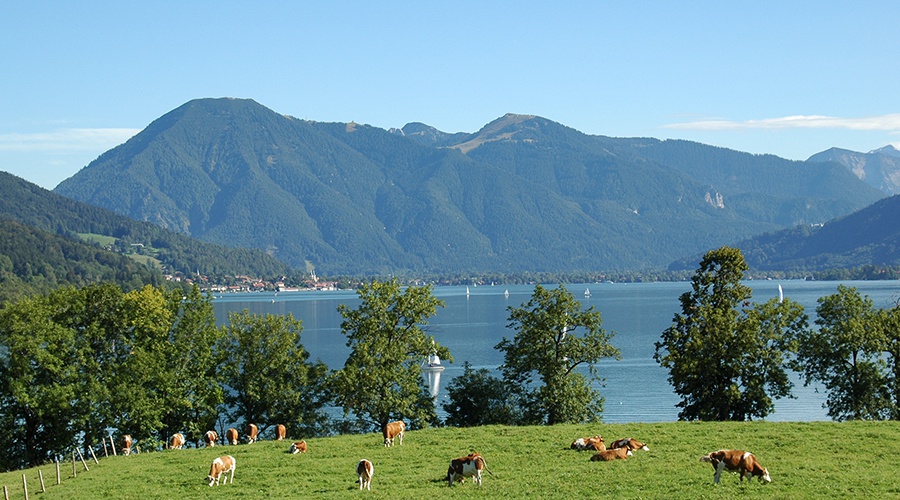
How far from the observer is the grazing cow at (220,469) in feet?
98.6

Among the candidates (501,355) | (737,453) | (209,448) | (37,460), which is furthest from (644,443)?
(501,355)

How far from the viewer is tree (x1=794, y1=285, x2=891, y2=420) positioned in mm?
46531

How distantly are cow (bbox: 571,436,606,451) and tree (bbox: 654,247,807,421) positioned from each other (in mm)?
13948

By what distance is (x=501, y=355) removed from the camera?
115 m

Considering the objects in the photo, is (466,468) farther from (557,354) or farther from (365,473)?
(557,354)

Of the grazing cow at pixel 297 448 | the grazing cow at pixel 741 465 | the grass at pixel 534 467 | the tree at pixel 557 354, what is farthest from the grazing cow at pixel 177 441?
the grazing cow at pixel 741 465

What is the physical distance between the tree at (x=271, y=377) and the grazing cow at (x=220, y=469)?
1673 cm

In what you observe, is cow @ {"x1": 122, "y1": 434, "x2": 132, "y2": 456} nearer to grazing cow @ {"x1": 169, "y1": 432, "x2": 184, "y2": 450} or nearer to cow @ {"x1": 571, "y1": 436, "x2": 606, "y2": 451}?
grazing cow @ {"x1": 169, "y1": 432, "x2": 184, "y2": 450}

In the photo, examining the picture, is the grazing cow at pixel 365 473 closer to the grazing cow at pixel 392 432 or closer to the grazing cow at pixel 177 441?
the grazing cow at pixel 392 432

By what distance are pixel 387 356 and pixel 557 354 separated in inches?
316

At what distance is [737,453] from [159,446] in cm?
2931

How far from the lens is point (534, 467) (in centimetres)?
2992

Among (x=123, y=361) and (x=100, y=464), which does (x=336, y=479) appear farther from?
(x=123, y=361)

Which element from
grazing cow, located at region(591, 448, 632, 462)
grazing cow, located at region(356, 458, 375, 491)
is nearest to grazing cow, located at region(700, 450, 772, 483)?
grazing cow, located at region(591, 448, 632, 462)
